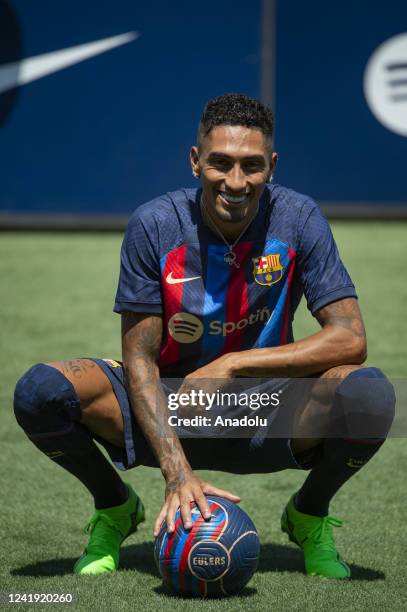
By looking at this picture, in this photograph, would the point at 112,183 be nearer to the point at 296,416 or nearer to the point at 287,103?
the point at 287,103

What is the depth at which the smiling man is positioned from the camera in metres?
3.66

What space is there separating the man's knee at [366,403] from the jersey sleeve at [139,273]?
0.70 m

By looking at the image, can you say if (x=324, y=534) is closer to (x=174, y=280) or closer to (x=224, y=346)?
(x=224, y=346)

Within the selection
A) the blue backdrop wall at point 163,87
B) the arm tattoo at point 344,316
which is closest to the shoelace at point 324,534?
the arm tattoo at point 344,316

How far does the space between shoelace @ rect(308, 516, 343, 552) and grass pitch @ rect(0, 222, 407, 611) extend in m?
0.12

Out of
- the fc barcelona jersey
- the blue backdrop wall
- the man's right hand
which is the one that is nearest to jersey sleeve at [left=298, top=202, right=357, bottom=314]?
the fc barcelona jersey

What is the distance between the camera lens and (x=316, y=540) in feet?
12.7

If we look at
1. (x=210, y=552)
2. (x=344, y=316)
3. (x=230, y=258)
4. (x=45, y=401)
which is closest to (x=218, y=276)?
(x=230, y=258)

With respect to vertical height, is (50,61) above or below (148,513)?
above

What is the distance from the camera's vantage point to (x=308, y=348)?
369 centimetres

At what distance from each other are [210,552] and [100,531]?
634 millimetres

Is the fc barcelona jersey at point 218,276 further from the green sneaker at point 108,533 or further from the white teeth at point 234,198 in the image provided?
the green sneaker at point 108,533

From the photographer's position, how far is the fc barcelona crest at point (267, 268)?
3.85 m

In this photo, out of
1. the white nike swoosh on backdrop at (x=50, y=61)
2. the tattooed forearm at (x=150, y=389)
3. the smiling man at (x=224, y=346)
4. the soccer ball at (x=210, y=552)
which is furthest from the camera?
the white nike swoosh on backdrop at (x=50, y=61)
